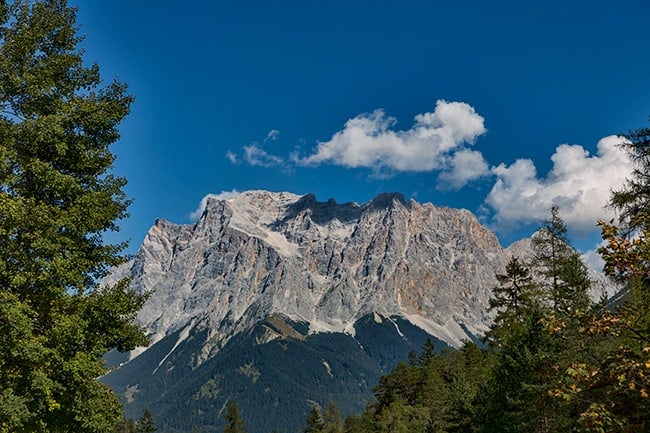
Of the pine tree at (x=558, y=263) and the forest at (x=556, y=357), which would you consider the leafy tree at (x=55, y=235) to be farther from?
the pine tree at (x=558, y=263)

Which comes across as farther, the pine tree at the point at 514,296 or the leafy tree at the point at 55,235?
the pine tree at the point at 514,296

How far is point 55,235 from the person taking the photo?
1384 cm

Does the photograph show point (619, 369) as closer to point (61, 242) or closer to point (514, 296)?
point (61, 242)

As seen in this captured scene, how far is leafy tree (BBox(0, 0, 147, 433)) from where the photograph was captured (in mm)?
12922

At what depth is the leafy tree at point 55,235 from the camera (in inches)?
509

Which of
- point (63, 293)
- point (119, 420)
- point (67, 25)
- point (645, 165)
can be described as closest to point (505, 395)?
point (645, 165)

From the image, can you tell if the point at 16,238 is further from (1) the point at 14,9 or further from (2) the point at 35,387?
(1) the point at 14,9

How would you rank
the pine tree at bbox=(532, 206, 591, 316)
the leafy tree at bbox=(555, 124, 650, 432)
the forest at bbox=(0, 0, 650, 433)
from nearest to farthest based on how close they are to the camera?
the leafy tree at bbox=(555, 124, 650, 432)
the forest at bbox=(0, 0, 650, 433)
the pine tree at bbox=(532, 206, 591, 316)

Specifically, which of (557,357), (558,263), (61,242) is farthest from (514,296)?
(61,242)

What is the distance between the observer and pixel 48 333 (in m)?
13.4

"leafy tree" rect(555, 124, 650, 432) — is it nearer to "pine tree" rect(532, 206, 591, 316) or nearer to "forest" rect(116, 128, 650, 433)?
"forest" rect(116, 128, 650, 433)

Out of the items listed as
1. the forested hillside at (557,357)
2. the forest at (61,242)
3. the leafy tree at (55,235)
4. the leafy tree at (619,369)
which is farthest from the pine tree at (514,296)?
the leafy tree at (619,369)

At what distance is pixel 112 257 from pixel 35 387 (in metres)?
4.27

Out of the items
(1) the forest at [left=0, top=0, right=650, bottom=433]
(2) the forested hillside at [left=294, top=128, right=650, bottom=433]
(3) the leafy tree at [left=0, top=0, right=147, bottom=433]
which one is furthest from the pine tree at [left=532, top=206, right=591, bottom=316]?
(3) the leafy tree at [left=0, top=0, right=147, bottom=433]
